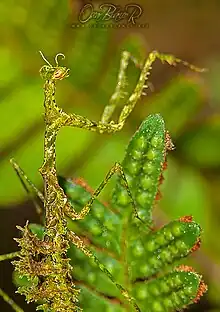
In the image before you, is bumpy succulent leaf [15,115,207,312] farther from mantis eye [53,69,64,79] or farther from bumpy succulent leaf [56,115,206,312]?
mantis eye [53,69,64,79]

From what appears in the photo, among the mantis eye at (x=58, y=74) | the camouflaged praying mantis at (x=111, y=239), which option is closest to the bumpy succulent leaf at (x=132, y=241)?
the camouflaged praying mantis at (x=111, y=239)

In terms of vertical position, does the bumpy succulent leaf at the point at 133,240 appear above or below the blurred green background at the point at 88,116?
below

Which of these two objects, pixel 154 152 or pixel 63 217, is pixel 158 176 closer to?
pixel 154 152

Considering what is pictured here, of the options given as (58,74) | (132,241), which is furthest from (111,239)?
(58,74)

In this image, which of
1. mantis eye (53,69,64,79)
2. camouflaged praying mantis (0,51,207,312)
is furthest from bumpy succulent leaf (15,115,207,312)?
mantis eye (53,69,64,79)

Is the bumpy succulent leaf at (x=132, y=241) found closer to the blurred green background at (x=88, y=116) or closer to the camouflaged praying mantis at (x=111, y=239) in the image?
the camouflaged praying mantis at (x=111, y=239)
